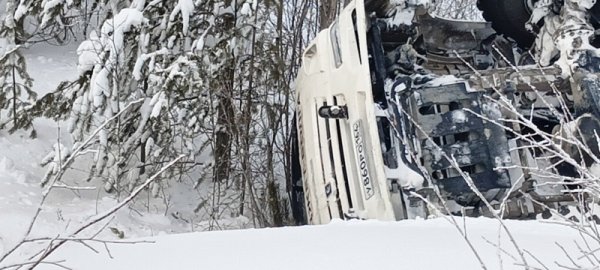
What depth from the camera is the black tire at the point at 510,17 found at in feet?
16.3

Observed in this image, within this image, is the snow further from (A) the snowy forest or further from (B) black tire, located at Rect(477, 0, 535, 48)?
(B) black tire, located at Rect(477, 0, 535, 48)

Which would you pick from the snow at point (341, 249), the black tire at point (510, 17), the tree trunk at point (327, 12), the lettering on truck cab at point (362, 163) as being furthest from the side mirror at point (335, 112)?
the tree trunk at point (327, 12)

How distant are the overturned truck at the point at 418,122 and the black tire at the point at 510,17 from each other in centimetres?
58

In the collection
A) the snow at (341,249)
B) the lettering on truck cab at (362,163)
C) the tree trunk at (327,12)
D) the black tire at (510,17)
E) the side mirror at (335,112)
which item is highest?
the tree trunk at (327,12)

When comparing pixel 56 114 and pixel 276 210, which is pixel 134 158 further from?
pixel 276 210

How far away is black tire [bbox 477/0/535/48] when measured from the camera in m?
4.97

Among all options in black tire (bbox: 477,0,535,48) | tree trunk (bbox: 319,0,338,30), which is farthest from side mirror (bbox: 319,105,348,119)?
tree trunk (bbox: 319,0,338,30)

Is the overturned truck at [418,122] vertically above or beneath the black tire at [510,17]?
beneath

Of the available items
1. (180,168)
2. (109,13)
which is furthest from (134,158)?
(109,13)

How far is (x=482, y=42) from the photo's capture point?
521 centimetres

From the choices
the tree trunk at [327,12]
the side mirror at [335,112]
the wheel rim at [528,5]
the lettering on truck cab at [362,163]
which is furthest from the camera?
the tree trunk at [327,12]

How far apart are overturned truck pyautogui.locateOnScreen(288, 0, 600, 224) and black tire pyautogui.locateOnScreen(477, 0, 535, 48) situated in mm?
584

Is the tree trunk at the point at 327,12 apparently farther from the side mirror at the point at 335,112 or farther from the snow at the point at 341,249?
the snow at the point at 341,249

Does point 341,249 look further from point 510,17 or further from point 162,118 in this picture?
point 162,118
